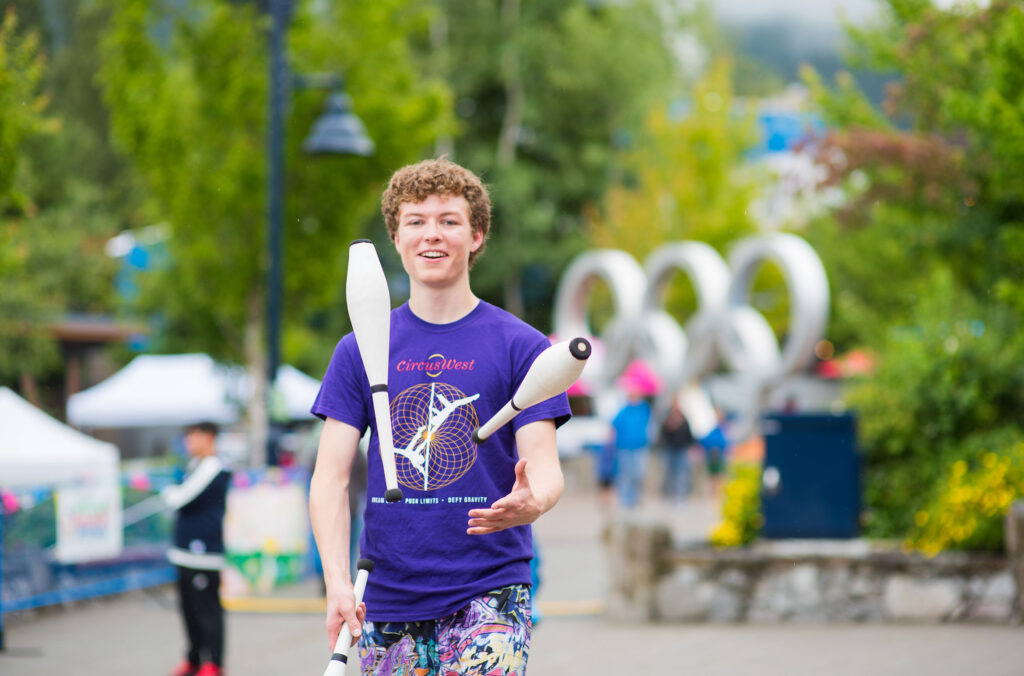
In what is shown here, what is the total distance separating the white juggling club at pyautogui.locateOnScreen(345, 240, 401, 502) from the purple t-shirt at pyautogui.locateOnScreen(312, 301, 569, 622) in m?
0.10

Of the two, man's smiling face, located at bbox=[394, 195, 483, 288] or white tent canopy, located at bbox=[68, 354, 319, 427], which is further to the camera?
white tent canopy, located at bbox=[68, 354, 319, 427]

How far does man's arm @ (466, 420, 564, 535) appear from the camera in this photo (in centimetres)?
288

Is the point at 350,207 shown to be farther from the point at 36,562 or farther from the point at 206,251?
the point at 36,562

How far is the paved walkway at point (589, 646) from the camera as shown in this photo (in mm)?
7797

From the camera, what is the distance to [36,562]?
10.4m

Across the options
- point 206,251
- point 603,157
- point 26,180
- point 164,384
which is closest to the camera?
point 26,180

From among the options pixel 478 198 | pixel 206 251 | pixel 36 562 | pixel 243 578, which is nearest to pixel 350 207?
pixel 206 251

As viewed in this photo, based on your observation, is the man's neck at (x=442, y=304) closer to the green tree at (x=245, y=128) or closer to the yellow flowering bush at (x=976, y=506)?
the yellow flowering bush at (x=976, y=506)

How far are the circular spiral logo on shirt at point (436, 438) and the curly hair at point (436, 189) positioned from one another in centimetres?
47

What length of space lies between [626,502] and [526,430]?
13926 millimetres

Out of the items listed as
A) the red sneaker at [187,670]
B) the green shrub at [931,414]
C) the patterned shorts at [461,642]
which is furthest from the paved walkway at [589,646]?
the patterned shorts at [461,642]

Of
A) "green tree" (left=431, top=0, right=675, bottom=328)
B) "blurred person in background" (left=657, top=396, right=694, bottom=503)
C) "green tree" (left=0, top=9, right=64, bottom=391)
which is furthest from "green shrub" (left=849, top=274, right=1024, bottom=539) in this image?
"green tree" (left=431, top=0, right=675, bottom=328)

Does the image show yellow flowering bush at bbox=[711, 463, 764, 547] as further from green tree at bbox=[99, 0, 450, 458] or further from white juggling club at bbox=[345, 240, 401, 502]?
green tree at bbox=[99, 0, 450, 458]

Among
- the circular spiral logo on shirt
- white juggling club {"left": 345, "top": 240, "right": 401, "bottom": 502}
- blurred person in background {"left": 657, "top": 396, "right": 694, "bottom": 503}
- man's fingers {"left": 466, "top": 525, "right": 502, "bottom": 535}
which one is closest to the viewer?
man's fingers {"left": 466, "top": 525, "right": 502, "bottom": 535}
